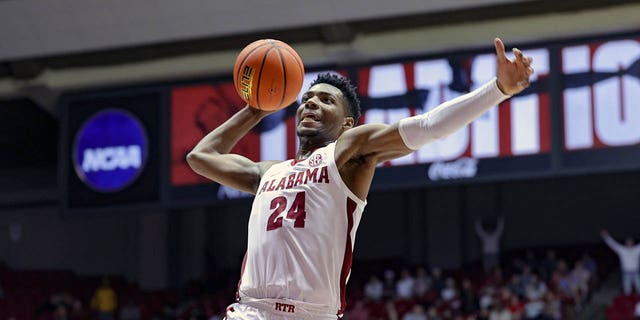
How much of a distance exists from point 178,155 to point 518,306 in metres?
5.11

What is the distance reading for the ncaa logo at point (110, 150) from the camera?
1455 cm

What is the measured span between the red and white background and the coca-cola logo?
1 centimetres

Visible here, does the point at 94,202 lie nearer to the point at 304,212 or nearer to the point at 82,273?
the point at 82,273

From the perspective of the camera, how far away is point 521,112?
13.1 meters

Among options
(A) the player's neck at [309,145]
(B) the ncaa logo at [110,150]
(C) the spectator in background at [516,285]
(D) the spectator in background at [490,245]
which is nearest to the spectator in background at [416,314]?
(C) the spectator in background at [516,285]

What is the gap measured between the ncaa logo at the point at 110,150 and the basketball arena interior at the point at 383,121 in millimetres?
22

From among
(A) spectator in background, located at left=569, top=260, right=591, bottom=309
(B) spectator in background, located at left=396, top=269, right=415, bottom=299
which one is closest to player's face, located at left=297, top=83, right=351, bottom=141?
(A) spectator in background, located at left=569, top=260, right=591, bottom=309

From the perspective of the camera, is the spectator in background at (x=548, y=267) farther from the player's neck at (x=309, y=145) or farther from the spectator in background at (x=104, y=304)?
the player's neck at (x=309, y=145)

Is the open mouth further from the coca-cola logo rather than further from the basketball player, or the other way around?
the coca-cola logo

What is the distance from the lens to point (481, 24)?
49.7 feet

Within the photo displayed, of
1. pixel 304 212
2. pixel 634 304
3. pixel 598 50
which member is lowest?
pixel 634 304

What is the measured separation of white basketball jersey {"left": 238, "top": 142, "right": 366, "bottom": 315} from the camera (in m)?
4.28

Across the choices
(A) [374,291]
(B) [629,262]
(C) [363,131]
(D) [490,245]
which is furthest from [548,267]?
(C) [363,131]

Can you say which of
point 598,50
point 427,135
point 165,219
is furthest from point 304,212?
point 165,219
